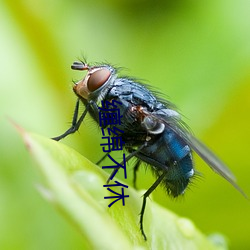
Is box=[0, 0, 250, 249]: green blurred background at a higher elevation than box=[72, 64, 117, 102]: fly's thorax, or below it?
below

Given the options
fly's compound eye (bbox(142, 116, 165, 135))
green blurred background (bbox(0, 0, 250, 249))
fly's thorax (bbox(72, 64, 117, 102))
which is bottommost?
green blurred background (bbox(0, 0, 250, 249))

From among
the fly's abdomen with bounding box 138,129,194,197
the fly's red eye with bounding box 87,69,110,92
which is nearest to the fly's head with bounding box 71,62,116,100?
the fly's red eye with bounding box 87,69,110,92

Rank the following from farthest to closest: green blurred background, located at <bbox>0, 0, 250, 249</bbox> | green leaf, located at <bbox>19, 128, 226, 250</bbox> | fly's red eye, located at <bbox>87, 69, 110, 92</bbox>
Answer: green blurred background, located at <bbox>0, 0, 250, 249</bbox>, fly's red eye, located at <bbox>87, 69, 110, 92</bbox>, green leaf, located at <bbox>19, 128, 226, 250</bbox>

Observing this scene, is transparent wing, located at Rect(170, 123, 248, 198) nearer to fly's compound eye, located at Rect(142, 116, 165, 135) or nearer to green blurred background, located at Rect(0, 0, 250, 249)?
fly's compound eye, located at Rect(142, 116, 165, 135)

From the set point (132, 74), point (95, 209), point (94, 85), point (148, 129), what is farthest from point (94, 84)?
point (132, 74)

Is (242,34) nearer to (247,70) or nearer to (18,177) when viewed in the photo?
(247,70)

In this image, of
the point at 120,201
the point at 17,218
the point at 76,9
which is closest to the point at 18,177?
the point at 17,218
